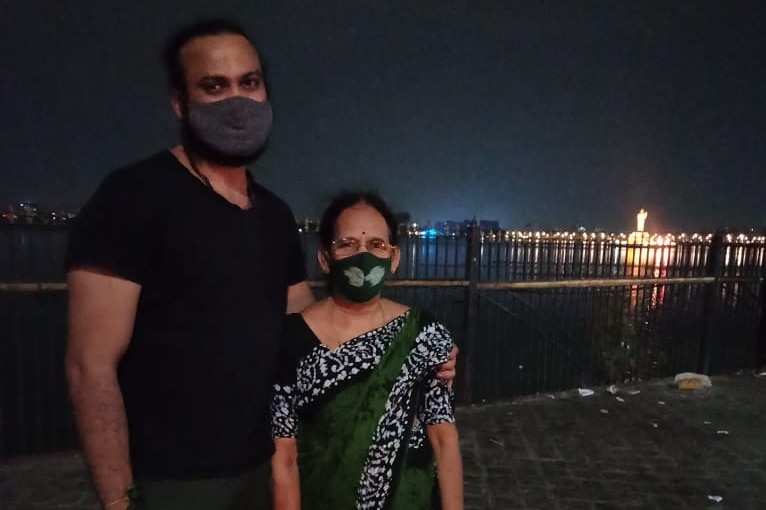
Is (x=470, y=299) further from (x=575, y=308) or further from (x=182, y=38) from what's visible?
(x=182, y=38)

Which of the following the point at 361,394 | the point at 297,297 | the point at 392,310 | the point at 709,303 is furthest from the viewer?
the point at 709,303

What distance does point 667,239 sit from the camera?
8117mm

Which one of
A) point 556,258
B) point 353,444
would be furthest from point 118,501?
point 556,258

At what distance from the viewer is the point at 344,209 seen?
1.96 meters

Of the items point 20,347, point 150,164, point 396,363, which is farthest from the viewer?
point 20,347

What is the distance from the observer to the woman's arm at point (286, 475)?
1.84 m

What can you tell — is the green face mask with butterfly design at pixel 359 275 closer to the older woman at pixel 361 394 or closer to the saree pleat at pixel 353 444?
the older woman at pixel 361 394

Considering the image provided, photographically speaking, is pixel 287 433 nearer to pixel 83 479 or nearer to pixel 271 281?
pixel 271 281

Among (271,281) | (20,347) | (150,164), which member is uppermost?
(150,164)

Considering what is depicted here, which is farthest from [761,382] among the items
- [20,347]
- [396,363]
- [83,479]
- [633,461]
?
[20,347]

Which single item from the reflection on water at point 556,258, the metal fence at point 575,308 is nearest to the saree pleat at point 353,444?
the reflection on water at point 556,258

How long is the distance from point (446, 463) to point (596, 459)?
12.5 ft

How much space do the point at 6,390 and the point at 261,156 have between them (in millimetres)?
5457

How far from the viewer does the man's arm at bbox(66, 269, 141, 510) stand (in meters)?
1.51
